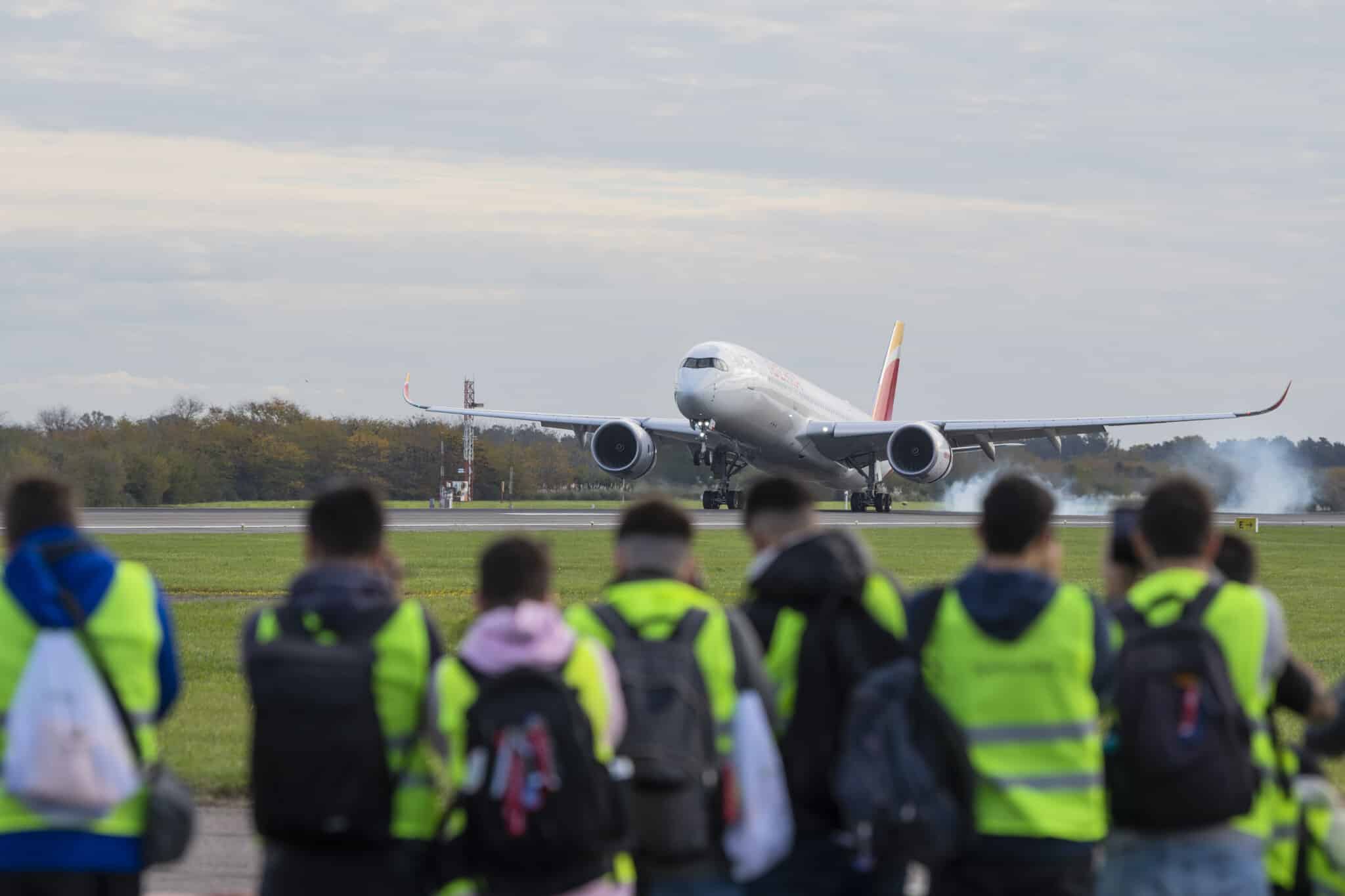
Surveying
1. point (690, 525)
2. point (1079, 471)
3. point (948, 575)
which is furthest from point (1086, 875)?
point (1079, 471)

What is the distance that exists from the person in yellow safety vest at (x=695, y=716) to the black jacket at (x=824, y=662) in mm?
216

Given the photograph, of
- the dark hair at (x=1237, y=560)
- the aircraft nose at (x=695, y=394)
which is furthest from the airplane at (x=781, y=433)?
the dark hair at (x=1237, y=560)

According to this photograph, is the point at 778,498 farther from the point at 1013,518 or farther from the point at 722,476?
the point at 722,476

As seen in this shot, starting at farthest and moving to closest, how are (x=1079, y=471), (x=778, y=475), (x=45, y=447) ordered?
(x=45, y=447), (x=1079, y=471), (x=778, y=475)

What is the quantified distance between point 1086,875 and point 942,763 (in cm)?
58

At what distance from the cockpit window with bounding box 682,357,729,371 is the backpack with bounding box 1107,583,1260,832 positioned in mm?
40463

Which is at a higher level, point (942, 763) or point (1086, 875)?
point (942, 763)

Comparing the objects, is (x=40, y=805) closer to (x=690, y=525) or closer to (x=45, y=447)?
(x=690, y=525)

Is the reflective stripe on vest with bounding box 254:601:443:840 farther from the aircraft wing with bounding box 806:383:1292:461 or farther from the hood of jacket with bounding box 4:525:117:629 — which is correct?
the aircraft wing with bounding box 806:383:1292:461

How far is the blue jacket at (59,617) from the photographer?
4.77 meters

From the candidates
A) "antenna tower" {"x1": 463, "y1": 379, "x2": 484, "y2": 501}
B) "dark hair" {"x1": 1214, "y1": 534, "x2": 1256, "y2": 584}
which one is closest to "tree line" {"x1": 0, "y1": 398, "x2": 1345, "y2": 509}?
"antenna tower" {"x1": 463, "y1": 379, "x2": 484, "y2": 501}

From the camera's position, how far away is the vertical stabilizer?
224 ft

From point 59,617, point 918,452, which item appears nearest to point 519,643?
point 59,617

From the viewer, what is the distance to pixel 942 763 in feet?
16.0
